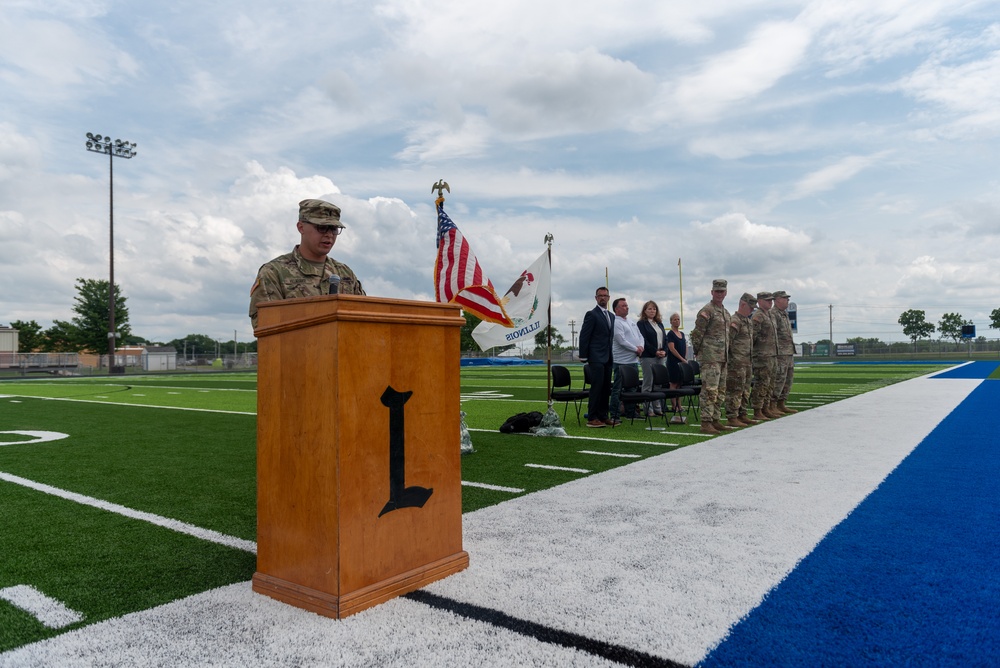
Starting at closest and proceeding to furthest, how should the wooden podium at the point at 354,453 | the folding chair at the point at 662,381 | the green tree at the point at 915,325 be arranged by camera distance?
the wooden podium at the point at 354,453 → the folding chair at the point at 662,381 → the green tree at the point at 915,325

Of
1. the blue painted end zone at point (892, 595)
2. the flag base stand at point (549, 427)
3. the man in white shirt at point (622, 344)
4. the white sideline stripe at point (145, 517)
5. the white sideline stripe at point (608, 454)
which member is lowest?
the white sideline stripe at point (608, 454)

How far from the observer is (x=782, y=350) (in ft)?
36.8

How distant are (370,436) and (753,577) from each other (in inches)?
75.3

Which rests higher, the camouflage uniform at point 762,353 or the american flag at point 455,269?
the american flag at point 455,269

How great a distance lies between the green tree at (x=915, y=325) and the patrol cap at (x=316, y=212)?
12176 centimetres

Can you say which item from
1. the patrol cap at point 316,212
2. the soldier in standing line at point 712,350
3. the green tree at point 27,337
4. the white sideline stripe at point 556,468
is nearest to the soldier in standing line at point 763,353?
the soldier in standing line at point 712,350

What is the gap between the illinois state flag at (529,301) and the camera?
888cm

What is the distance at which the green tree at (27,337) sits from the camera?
229 ft

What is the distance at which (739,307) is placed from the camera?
389 inches

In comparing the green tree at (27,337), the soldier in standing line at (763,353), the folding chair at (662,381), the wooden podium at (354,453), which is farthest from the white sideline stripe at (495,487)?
the green tree at (27,337)

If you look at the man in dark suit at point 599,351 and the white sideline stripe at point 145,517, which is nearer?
the white sideline stripe at point 145,517

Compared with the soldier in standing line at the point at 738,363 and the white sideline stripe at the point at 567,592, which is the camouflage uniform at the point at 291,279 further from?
the soldier in standing line at the point at 738,363

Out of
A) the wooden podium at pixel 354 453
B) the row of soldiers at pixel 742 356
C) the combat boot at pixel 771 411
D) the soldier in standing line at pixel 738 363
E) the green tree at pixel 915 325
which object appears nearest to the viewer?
the wooden podium at pixel 354 453

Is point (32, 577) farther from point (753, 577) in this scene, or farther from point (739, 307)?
point (739, 307)
